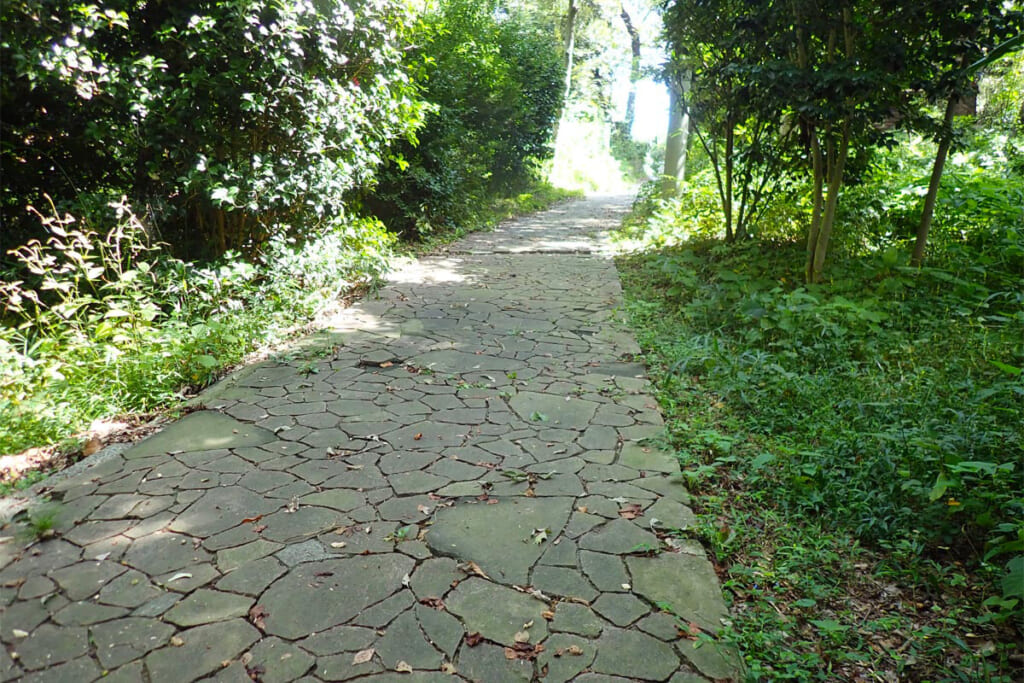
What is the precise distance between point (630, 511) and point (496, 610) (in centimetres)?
93

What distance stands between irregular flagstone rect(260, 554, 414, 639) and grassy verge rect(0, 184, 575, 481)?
70.1 inches

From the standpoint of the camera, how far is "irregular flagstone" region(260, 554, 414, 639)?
2.24m

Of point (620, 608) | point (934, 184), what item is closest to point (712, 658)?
point (620, 608)

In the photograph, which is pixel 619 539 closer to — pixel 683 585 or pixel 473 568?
pixel 683 585

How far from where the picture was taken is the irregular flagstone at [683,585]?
7.53 feet

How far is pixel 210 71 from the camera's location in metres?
5.57

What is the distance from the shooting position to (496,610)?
2324 mm

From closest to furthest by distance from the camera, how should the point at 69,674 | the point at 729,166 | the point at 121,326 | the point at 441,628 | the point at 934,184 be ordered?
the point at 69,674 → the point at 441,628 → the point at 121,326 → the point at 934,184 → the point at 729,166

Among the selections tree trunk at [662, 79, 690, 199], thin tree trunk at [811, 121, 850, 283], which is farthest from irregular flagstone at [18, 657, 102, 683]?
tree trunk at [662, 79, 690, 199]

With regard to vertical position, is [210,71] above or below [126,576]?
above

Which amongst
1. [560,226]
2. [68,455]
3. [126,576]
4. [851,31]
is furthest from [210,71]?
[560,226]

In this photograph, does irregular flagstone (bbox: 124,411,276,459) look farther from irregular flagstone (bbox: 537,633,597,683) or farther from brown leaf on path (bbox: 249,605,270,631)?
irregular flagstone (bbox: 537,633,597,683)

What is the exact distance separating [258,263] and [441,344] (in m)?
2.34

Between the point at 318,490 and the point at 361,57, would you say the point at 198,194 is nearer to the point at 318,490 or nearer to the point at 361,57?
the point at 361,57
